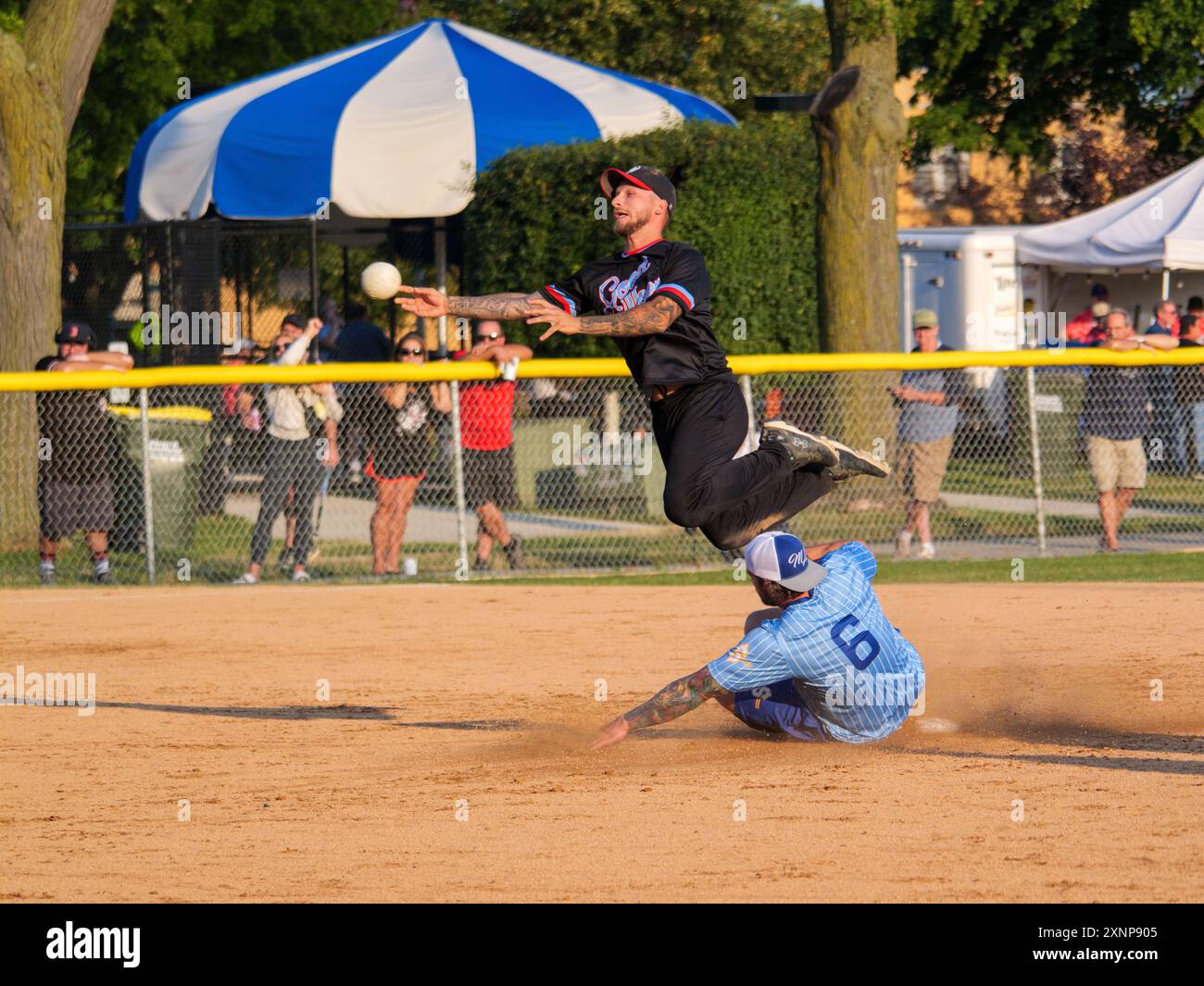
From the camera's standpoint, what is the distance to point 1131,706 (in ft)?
29.8

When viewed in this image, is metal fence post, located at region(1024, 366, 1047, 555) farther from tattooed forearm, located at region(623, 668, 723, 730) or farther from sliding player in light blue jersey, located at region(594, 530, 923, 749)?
tattooed forearm, located at region(623, 668, 723, 730)

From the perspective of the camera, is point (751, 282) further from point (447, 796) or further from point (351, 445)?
point (447, 796)

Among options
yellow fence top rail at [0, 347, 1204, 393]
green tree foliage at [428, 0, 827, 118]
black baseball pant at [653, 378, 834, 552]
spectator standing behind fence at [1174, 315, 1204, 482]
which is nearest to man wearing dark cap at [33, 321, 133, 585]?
yellow fence top rail at [0, 347, 1204, 393]

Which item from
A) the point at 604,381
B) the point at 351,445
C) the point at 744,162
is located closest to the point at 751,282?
the point at 744,162

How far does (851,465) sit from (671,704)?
1.65 m

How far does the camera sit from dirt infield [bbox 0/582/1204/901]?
620 centimetres

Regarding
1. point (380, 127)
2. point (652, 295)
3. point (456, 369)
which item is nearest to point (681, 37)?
point (380, 127)

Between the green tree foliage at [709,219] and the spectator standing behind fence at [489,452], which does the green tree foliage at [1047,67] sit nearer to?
the green tree foliage at [709,219]

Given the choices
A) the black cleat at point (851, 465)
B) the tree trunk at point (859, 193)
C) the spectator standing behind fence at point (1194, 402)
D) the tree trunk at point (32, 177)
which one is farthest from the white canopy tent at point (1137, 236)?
the black cleat at point (851, 465)

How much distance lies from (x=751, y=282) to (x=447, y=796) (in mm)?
13355

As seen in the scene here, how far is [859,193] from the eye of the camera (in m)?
17.6

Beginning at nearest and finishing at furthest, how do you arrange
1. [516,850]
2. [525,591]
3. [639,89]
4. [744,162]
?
[516,850]
[525,591]
[744,162]
[639,89]

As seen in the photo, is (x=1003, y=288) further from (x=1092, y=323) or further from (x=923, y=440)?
(x=923, y=440)

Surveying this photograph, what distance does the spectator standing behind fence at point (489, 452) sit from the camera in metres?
14.5
